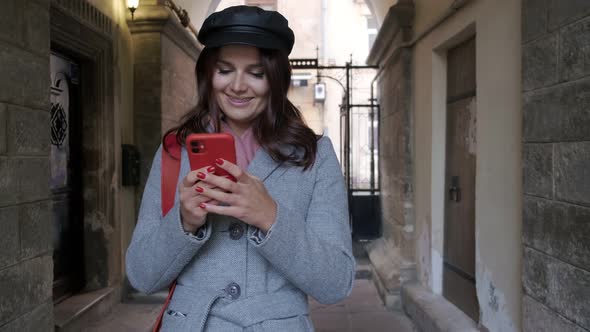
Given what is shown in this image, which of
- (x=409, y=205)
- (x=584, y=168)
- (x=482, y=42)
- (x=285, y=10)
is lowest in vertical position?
(x=409, y=205)

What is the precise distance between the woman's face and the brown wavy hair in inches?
0.8

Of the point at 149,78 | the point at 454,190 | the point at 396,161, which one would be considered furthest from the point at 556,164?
the point at 149,78

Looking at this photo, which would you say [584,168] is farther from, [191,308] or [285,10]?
[285,10]

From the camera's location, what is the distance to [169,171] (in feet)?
4.37

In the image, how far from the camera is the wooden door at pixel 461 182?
404 cm

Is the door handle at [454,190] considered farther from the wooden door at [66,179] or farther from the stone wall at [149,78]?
the wooden door at [66,179]

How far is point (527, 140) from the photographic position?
2705mm

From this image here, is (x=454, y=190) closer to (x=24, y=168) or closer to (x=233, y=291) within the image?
(x=24, y=168)

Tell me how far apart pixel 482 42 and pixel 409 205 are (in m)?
2.33

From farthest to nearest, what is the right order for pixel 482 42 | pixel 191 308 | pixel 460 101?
pixel 460 101 < pixel 482 42 < pixel 191 308

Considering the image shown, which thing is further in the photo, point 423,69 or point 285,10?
point 285,10

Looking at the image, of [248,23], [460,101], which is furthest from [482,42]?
[248,23]

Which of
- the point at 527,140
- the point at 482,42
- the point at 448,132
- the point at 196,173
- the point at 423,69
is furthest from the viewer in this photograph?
the point at 423,69

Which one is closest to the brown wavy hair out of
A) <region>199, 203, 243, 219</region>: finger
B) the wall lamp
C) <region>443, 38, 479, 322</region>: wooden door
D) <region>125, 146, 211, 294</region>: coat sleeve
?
<region>125, 146, 211, 294</region>: coat sleeve
